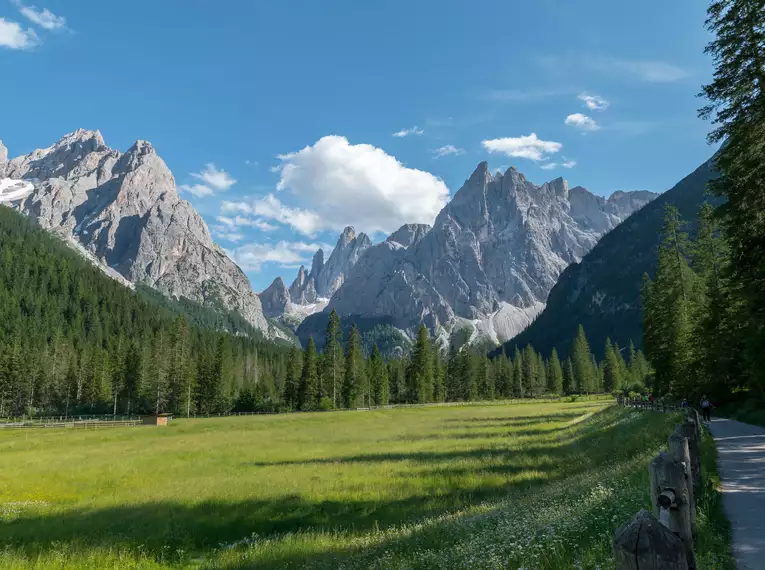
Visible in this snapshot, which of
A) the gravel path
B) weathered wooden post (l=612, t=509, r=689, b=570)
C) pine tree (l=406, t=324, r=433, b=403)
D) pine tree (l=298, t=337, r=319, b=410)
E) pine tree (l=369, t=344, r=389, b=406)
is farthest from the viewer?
pine tree (l=406, t=324, r=433, b=403)

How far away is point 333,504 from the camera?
20188 millimetres

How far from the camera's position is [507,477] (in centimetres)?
2358

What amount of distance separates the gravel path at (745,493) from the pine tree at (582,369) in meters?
141

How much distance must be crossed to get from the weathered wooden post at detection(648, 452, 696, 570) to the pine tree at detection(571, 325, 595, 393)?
163 meters

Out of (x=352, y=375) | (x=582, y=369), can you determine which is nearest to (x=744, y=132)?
(x=352, y=375)

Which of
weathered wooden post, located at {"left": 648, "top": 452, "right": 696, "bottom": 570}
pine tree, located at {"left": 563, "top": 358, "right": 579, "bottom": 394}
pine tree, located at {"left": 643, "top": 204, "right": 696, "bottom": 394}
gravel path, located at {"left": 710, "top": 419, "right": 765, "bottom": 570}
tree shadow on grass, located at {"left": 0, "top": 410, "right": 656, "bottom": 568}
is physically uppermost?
pine tree, located at {"left": 643, "top": 204, "right": 696, "bottom": 394}

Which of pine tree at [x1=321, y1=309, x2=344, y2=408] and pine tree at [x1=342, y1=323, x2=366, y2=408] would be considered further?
pine tree at [x1=342, y1=323, x2=366, y2=408]

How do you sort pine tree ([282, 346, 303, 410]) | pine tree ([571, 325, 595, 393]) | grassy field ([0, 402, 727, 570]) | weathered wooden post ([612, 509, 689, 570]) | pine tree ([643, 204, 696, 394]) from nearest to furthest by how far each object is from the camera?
weathered wooden post ([612, 509, 689, 570]) → grassy field ([0, 402, 727, 570]) → pine tree ([643, 204, 696, 394]) → pine tree ([282, 346, 303, 410]) → pine tree ([571, 325, 595, 393])

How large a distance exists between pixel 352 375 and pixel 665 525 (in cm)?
10731

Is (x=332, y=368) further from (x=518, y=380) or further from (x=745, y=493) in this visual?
(x=745, y=493)

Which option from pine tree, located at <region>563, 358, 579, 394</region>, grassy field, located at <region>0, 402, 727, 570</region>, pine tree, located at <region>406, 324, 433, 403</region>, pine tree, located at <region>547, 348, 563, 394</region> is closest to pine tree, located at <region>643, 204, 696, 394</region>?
grassy field, located at <region>0, 402, 727, 570</region>

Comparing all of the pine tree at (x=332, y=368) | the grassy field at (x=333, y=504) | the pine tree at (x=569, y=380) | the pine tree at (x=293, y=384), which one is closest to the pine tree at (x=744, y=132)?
the grassy field at (x=333, y=504)

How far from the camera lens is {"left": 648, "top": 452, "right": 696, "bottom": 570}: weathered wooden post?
19.9 ft

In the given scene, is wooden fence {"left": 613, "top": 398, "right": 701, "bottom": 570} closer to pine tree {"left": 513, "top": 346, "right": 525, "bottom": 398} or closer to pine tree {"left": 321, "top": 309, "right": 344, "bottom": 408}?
pine tree {"left": 321, "top": 309, "right": 344, "bottom": 408}
